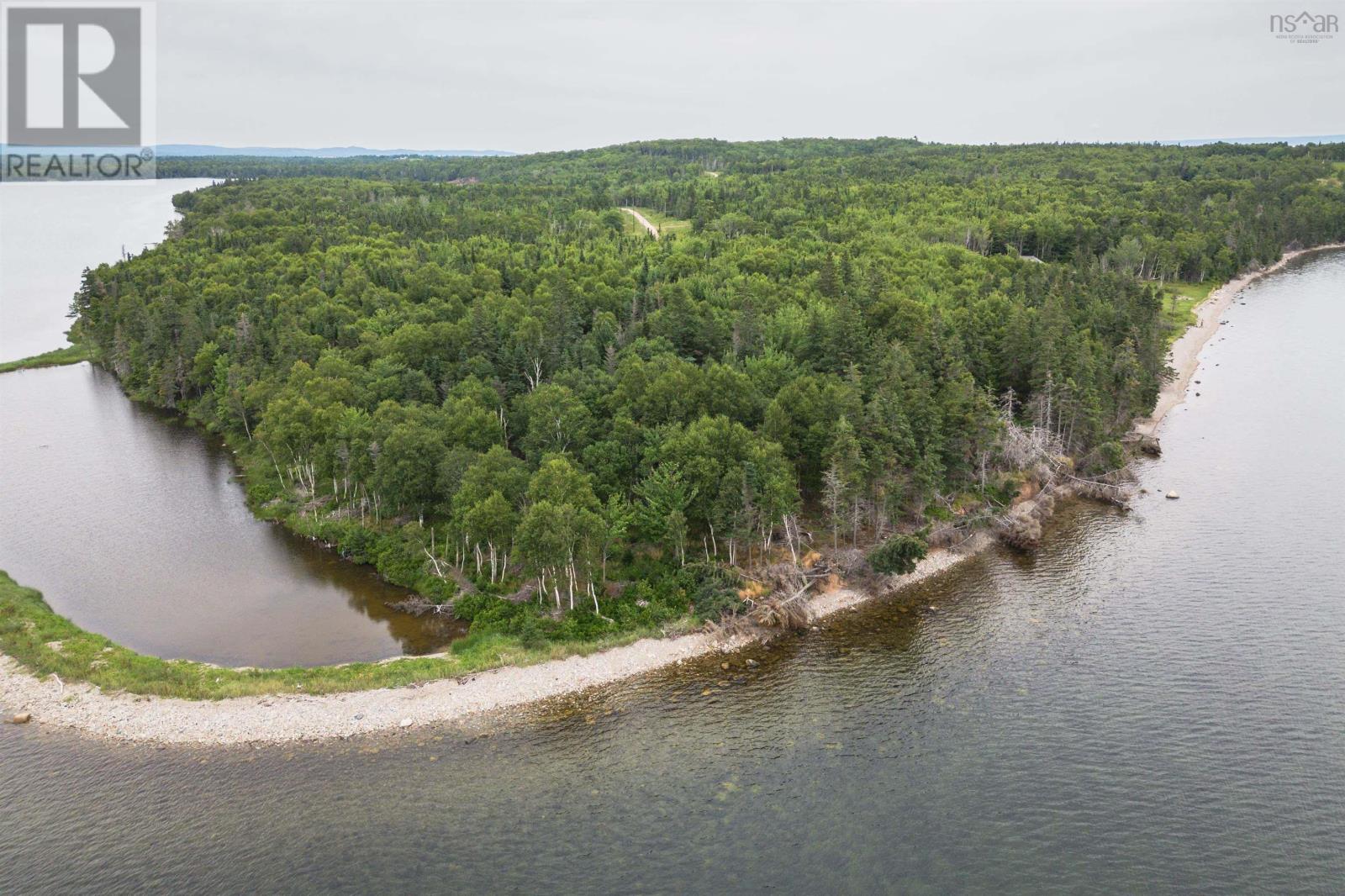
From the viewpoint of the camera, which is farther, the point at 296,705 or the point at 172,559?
the point at 172,559

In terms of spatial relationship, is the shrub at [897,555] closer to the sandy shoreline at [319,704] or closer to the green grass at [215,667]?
the sandy shoreline at [319,704]

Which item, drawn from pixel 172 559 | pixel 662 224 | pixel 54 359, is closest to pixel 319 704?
pixel 172 559

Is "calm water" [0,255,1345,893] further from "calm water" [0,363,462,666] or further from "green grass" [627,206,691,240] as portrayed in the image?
"green grass" [627,206,691,240]

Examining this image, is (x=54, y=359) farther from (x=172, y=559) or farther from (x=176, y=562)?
(x=176, y=562)

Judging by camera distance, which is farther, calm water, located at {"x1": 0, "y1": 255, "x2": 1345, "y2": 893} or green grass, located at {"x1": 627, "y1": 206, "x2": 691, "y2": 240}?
green grass, located at {"x1": 627, "y1": 206, "x2": 691, "y2": 240}

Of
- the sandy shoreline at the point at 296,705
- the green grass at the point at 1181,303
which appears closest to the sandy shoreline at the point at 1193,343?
the green grass at the point at 1181,303

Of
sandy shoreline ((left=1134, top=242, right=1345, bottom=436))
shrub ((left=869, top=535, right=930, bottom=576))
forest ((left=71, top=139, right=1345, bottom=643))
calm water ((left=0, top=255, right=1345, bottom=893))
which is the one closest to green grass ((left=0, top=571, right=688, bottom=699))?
forest ((left=71, top=139, right=1345, bottom=643))
